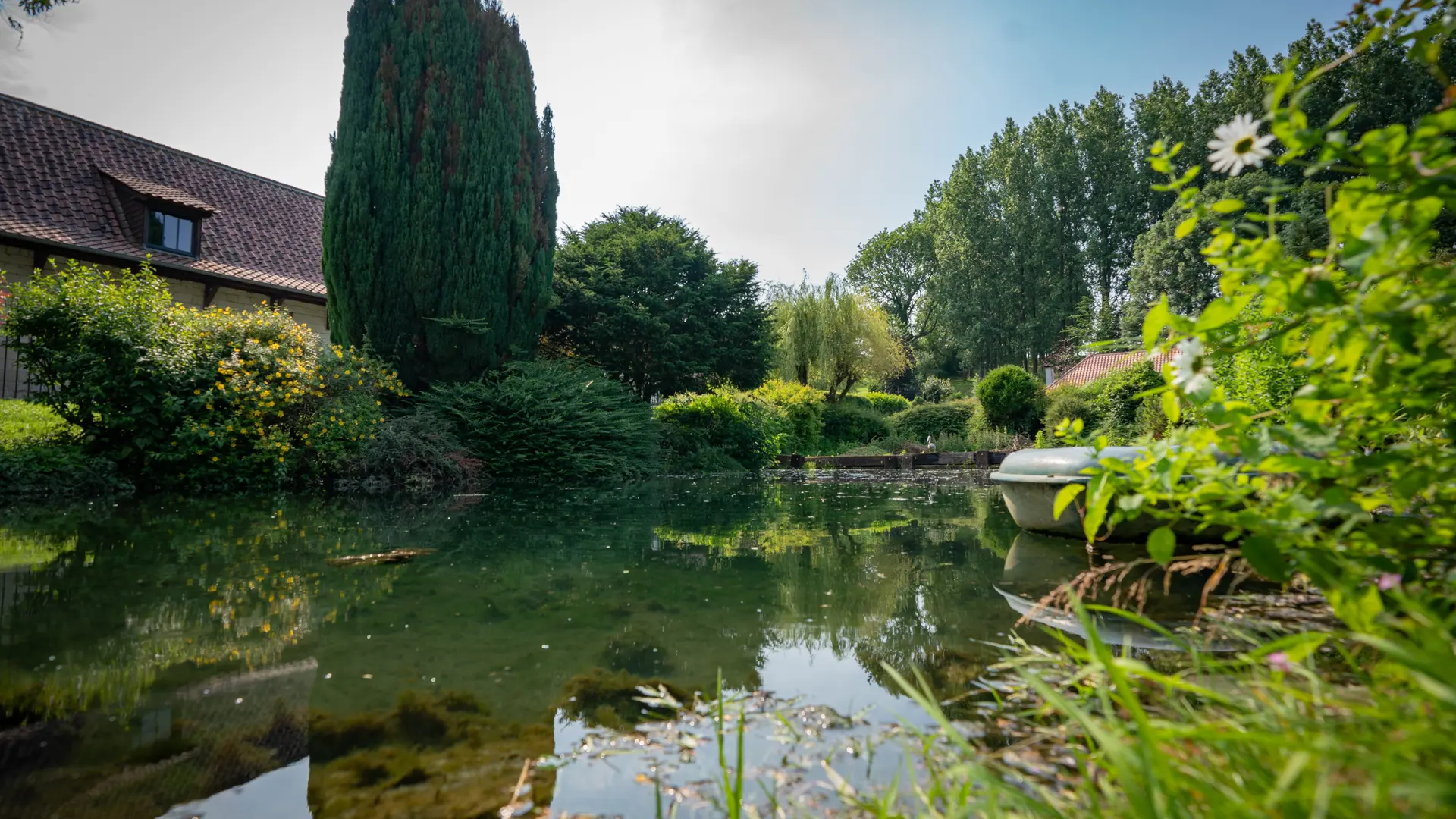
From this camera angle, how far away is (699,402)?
47.6 feet

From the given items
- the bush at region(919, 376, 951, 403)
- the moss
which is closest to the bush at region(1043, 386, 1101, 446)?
the bush at region(919, 376, 951, 403)

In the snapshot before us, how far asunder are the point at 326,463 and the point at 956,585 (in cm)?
853

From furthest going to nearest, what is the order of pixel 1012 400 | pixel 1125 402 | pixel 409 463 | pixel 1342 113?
pixel 1012 400 → pixel 1125 402 → pixel 409 463 → pixel 1342 113

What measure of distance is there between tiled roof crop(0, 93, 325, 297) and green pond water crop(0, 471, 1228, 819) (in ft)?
32.0

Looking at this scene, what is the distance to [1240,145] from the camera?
1.40 metres

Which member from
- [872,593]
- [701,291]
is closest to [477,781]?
[872,593]

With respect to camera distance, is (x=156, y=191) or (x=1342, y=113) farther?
(x=156, y=191)

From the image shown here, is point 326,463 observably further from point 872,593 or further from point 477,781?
point 477,781

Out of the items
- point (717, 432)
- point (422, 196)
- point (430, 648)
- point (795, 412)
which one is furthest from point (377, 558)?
point (795, 412)

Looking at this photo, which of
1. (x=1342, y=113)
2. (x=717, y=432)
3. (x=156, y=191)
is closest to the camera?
(x=1342, y=113)

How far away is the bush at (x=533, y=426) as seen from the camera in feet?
36.0

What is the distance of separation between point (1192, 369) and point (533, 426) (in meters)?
10.4

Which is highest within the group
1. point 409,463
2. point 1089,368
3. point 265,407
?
point 1089,368

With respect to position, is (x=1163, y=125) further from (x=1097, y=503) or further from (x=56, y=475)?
(x=56, y=475)
